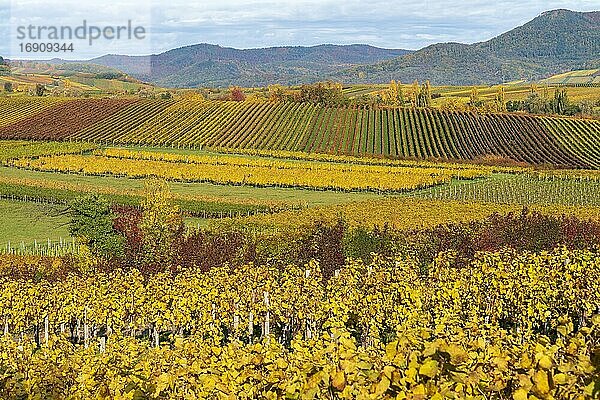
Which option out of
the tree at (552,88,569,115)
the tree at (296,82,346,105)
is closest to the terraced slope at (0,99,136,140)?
the tree at (296,82,346,105)

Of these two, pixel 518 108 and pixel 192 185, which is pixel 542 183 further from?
pixel 518 108

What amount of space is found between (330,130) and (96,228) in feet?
176

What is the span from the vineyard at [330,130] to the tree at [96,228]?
4299 cm

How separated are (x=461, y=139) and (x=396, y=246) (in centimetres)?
5713

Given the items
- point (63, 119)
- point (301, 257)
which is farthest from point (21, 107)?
point (301, 257)

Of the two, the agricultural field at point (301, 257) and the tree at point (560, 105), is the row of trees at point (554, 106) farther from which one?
the agricultural field at point (301, 257)

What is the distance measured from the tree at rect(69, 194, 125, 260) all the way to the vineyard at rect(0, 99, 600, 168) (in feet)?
141

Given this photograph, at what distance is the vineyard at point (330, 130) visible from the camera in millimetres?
80688

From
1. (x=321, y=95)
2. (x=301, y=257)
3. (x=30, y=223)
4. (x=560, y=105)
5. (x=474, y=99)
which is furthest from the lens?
(x=474, y=99)

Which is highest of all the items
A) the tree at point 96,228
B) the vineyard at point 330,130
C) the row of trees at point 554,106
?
the row of trees at point 554,106

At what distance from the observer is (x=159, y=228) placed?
34531 millimetres

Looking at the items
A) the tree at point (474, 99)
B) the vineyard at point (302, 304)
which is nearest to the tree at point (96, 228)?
the vineyard at point (302, 304)

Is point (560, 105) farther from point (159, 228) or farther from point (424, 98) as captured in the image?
point (159, 228)

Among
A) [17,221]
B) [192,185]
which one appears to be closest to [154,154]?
[192,185]
